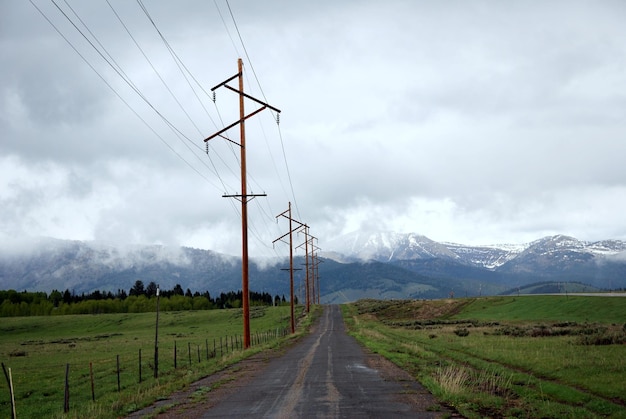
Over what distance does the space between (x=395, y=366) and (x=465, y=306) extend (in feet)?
293

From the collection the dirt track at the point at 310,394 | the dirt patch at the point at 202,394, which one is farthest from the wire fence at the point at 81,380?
the dirt track at the point at 310,394

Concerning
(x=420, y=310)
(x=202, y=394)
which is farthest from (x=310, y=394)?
(x=420, y=310)

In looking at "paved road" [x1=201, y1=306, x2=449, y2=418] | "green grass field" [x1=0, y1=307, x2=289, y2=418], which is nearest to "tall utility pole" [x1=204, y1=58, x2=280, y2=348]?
"green grass field" [x1=0, y1=307, x2=289, y2=418]

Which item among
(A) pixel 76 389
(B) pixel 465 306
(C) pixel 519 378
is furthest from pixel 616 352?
(B) pixel 465 306

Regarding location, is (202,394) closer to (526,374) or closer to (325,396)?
(325,396)

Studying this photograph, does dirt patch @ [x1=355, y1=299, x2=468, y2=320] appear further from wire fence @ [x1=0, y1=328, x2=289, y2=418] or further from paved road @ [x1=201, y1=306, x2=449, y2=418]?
paved road @ [x1=201, y1=306, x2=449, y2=418]

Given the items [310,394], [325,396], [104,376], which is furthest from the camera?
[104,376]

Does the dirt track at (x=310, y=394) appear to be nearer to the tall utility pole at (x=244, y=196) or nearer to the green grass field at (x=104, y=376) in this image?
the green grass field at (x=104, y=376)

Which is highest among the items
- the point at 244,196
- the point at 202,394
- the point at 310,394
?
the point at 244,196

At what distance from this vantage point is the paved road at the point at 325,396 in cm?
1552

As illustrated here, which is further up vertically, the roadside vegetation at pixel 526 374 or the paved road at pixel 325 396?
the paved road at pixel 325 396

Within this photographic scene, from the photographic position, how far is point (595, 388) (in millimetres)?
20203

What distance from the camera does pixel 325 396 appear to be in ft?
59.8

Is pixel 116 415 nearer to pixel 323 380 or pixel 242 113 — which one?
pixel 323 380
